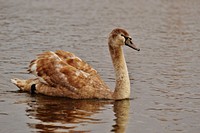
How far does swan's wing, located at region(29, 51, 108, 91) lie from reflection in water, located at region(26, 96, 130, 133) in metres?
0.37

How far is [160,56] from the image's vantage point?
18.5 metres

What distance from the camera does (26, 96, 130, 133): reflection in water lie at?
35.7ft

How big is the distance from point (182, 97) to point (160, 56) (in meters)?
5.06

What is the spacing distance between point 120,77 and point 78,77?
93 centimetres

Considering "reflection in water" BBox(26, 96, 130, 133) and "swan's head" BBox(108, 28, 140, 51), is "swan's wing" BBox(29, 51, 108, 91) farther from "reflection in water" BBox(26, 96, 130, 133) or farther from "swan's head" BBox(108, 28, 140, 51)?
"swan's head" BBox(108, 28, 140, 51)

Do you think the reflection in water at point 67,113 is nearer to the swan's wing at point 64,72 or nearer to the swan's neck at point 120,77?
the swan's neck at point 120,77

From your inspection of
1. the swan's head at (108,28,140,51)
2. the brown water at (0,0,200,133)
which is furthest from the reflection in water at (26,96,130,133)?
the swan's head at (108,28,140,51)

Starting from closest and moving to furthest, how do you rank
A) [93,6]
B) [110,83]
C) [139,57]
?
[110,83]
[139,57]
[93,6]

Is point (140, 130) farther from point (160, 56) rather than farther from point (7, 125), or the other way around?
point (160, 56)

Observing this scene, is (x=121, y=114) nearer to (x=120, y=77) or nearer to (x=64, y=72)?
(x=120, y=77)

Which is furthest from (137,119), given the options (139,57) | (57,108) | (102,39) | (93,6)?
(93,6)

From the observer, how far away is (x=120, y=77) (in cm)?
1340

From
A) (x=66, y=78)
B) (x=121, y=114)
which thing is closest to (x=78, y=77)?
(x=66, y=78)

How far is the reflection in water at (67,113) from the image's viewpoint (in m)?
10.9
